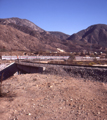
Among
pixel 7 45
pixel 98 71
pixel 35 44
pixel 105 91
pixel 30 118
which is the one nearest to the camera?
pixel 30 118

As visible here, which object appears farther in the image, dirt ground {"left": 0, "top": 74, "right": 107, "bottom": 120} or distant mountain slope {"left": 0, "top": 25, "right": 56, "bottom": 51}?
distant mountain slope {"left": 0, "top": 25, "right": 56, "bottom": 51}

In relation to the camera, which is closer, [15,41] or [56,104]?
[56,104]

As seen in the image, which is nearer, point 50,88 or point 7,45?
point 50,88

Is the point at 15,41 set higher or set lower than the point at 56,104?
higher

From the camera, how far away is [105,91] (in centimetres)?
1048

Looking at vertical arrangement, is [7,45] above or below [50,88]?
above

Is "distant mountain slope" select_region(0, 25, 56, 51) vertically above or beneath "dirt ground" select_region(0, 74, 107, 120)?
above

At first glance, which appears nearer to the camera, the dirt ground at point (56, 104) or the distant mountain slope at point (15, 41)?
the dirt ground at point (56, 104)

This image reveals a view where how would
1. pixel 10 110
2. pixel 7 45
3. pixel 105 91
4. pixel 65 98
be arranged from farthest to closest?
pixel 7 45
pixel 105 91
pixel 65 98
pixel 10 110

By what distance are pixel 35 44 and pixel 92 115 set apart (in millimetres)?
103405

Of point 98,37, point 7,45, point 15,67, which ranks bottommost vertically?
point 15,67

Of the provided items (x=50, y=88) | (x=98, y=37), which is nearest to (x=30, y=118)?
(x=50, y=88)

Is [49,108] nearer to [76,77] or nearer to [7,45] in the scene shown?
[76,77]

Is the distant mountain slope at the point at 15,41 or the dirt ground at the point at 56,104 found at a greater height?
the distant mountain slope at the point at 15,41
